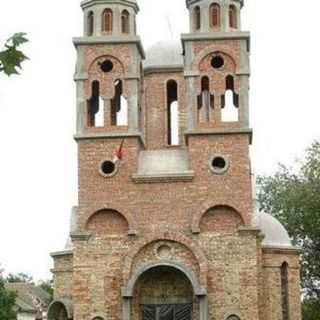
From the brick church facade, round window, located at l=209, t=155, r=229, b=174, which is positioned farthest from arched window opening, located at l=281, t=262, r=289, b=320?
round window, located at l=209, t=155, r=229, b=174

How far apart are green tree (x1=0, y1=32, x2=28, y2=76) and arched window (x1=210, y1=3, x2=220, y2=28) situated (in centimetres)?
2177

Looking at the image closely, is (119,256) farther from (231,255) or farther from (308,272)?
(308,272)

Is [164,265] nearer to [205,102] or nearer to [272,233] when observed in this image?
[272,233]

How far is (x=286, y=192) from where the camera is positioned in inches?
1658

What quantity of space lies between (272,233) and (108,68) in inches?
296

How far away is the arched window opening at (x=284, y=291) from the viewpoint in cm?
2753

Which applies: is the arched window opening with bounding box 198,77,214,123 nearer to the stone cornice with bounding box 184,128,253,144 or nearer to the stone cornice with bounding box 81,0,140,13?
the stone cornice with bounding box 184,128,253,144

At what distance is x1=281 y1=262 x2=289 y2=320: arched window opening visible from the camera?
2753 cm

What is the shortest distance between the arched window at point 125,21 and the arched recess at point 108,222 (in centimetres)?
579

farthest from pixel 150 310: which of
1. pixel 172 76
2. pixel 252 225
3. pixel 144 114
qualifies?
pixel 172 76

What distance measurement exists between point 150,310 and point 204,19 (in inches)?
358

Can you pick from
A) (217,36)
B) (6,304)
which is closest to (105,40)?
(217,36)

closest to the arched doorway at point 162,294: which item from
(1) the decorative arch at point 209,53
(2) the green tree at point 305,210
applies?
(1) the decorative arch at point 209,53

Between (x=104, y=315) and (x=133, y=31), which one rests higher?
(x=133, y=31)
